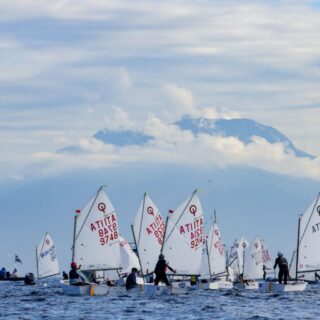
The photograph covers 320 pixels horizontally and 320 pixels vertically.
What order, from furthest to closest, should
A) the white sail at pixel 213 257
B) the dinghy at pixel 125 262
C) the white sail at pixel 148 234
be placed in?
the white sail at pixel 213 257, the dinghy at pixel 125 262, the white sail at pixel 148 234

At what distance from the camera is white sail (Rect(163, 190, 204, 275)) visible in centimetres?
8875

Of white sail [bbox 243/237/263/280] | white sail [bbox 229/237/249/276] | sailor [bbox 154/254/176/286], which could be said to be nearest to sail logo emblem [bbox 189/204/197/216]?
sailor [bbox 154/254/176/286]

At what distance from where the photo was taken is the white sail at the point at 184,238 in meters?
88.8

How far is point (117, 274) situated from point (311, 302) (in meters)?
33.7

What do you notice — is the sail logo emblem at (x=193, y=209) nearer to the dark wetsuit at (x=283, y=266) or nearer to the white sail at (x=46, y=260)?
the dark wetsuit at (x=283, y=266)

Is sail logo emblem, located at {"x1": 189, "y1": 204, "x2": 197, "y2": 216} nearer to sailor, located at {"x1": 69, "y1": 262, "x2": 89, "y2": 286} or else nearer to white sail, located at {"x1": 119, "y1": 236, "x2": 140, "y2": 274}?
sailor, located at {"x1": 69, "y1": 262, "x2": 89, "y2": 286}

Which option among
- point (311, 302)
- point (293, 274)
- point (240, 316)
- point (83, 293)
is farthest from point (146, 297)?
point (293, 274)

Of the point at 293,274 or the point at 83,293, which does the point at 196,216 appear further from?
the point at 293,274

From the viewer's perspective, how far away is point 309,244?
87.0 meters

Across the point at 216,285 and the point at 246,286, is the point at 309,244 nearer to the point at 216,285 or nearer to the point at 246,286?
the point at 216,285

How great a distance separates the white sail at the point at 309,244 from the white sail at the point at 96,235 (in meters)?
12.3

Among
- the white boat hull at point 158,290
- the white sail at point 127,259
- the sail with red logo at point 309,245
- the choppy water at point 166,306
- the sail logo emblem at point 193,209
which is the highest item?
the sail logo emblem at point 193,209

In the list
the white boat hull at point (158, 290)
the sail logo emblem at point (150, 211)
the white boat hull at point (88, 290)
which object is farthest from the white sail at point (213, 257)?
the white boat hull at point (88, 290)

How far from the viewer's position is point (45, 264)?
128 meters
